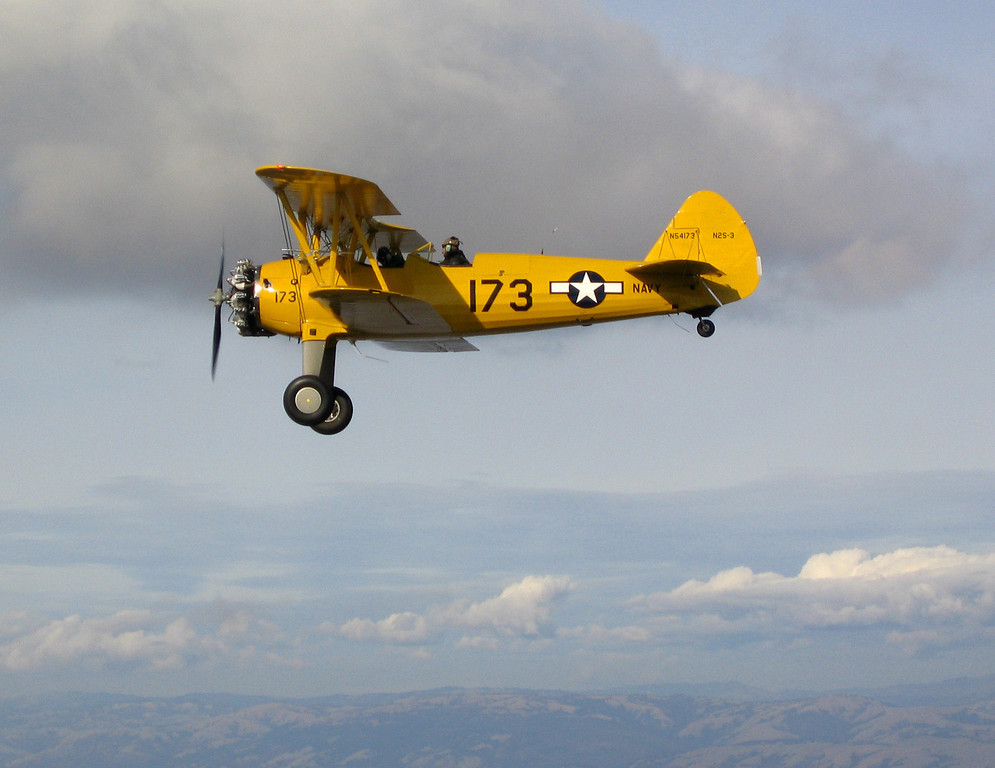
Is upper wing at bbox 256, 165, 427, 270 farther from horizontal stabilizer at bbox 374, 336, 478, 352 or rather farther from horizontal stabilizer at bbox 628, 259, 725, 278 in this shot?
horizontal stabilizer at bbox 628, 259, 725, 278

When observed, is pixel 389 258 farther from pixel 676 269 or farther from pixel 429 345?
pixel 676 269

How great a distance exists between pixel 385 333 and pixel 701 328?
5.72 metres

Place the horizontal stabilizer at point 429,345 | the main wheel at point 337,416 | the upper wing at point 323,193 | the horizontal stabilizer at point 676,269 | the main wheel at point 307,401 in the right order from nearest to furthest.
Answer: the upper wing at point 323,193 → the horizontal stabilizer at point 676,269 → the main wheel at point 307,401 → the main wheel at point 337,416 → the horizontal stabilizer at point 429,345

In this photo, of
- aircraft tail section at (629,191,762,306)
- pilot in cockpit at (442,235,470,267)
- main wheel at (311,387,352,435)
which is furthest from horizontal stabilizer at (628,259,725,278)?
main wheel at (311,387,352,435)

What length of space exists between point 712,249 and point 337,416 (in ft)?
24.9

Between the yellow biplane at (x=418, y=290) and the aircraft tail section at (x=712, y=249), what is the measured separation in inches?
1.2

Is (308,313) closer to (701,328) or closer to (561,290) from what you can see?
(561,290)

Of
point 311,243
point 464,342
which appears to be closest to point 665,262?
point 464,342

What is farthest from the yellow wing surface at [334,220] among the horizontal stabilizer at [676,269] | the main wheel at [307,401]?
the horizontal stabilizer at [676,269]

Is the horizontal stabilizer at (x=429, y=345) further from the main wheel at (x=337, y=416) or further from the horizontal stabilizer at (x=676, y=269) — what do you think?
the horizontal stabilizer at (x=676, y=269)

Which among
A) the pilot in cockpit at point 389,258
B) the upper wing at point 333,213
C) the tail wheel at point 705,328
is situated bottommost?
the tail wheel at point 705,328

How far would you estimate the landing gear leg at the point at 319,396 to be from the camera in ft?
71.3

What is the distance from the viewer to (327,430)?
873 inches

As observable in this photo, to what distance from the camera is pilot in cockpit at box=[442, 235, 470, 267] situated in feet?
72.0
